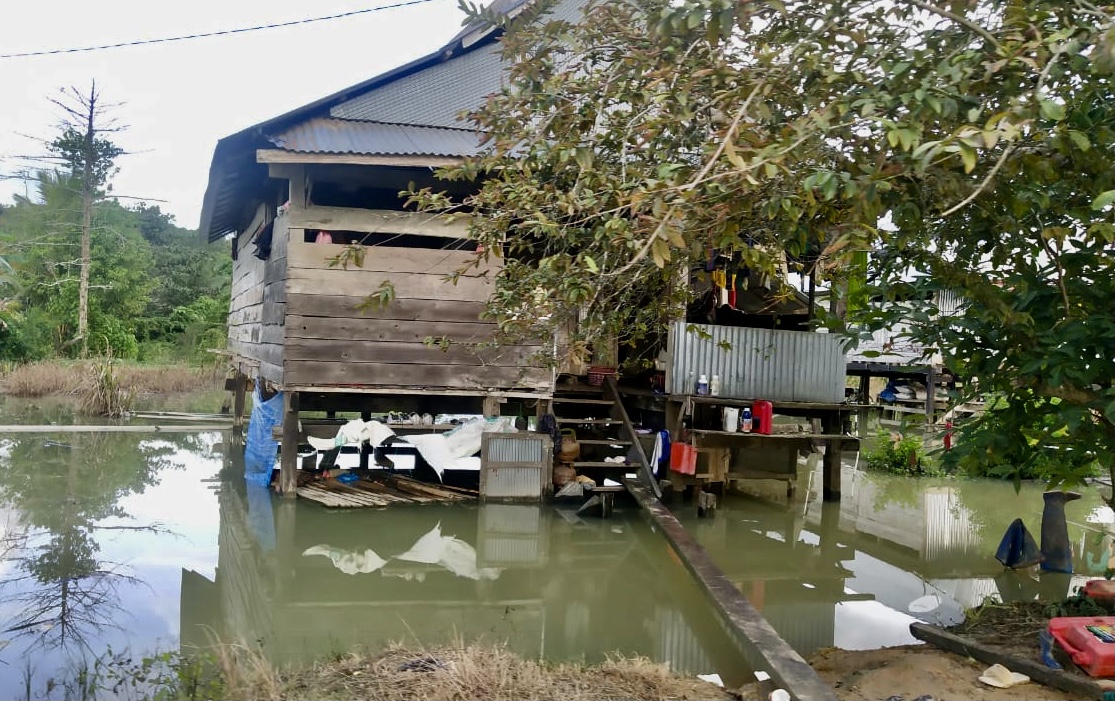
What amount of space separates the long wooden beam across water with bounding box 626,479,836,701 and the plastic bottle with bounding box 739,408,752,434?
2.72 meters

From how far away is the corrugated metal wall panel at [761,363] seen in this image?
937 cm

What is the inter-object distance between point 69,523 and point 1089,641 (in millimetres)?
7805

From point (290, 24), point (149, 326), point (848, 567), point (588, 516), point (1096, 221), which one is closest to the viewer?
point (1096, 221)

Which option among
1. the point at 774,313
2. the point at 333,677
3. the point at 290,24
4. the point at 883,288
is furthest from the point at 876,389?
the point at 333,677

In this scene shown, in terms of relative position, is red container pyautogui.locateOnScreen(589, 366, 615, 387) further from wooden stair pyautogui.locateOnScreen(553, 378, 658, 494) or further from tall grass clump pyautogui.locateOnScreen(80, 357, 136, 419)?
tall grass clump pyautogui.locateOnScreen(80, 357, 136, 419)

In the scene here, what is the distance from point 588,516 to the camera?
8.91m

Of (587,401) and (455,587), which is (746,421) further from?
(455,587)

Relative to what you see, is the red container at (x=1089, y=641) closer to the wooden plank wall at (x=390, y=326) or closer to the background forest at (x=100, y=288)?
the wooden plank wall at (x=390, y=326)

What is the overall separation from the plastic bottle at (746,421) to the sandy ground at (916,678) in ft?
15.7

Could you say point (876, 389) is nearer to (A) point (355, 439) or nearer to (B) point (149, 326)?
(A) point (355, 439)

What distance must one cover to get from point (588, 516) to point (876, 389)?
2108 cm

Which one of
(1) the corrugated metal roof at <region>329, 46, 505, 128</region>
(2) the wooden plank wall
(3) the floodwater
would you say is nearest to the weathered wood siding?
(2) the wooden plank wall

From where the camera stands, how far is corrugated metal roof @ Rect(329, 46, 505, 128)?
31.9 feet

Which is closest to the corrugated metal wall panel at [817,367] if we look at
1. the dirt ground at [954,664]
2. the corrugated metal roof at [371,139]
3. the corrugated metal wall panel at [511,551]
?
the corrugated metal wall panel at [511,551]
